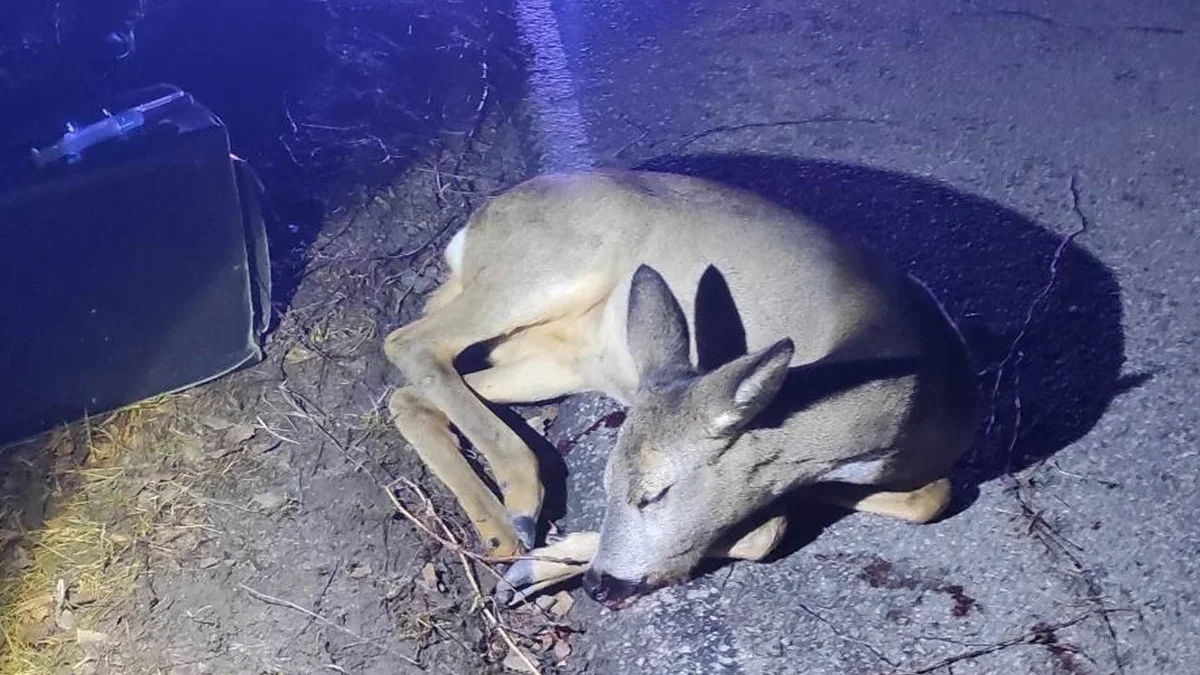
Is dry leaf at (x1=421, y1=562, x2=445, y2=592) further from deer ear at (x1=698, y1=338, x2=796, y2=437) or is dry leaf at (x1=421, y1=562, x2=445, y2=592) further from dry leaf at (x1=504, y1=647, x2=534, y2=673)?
deer ear at (x1=698, y1=338, x2=796, y2=437)

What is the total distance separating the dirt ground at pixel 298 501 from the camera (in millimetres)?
3229

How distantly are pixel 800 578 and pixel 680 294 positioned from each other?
80 centimetres

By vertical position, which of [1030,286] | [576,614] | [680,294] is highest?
[680,294]

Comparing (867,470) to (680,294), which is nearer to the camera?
(867,470)

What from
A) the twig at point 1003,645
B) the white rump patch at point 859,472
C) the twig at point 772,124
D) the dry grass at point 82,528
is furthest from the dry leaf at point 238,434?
the twig at point 1003,645

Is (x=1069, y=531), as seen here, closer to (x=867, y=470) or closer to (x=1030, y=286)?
(x=867, y=470)

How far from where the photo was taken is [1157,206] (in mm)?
4137

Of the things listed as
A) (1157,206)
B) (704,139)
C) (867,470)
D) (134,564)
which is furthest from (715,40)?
(134,564)

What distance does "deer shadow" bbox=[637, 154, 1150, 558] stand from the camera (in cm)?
339

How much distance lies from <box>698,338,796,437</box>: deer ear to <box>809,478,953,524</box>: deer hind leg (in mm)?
606

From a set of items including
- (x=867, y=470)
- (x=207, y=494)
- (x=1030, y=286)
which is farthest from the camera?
(x=1030, y=286)

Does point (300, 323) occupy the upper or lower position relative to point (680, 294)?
lower

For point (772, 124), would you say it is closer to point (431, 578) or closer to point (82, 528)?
point (431, 578)

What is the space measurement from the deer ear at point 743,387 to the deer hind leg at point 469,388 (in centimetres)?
87
